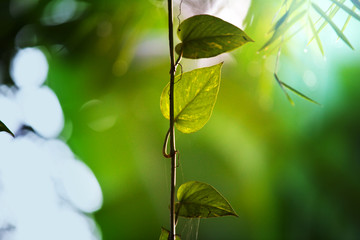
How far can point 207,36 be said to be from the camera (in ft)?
0.65

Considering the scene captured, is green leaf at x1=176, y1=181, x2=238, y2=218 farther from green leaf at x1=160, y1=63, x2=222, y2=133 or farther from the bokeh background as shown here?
the bokeh background

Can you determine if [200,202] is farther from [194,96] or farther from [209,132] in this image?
[209,132]

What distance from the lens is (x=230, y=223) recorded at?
1213 mm

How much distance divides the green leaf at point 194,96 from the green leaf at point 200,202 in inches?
1.7

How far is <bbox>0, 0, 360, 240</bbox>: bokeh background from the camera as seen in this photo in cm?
108

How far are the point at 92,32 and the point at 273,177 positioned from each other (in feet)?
2.92

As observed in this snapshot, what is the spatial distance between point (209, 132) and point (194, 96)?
96 cm

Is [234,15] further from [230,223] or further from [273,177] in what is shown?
[230,223]

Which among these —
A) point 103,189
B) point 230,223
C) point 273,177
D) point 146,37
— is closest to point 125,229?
point 103,189

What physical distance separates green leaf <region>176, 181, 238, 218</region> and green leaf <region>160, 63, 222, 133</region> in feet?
0.14

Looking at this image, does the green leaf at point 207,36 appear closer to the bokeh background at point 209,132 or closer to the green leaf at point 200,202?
the green leaf at point 200,202

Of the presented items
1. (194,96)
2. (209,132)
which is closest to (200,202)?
(194,96)

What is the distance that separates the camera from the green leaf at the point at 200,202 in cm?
18

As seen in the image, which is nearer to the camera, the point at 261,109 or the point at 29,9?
the point at 29,9
